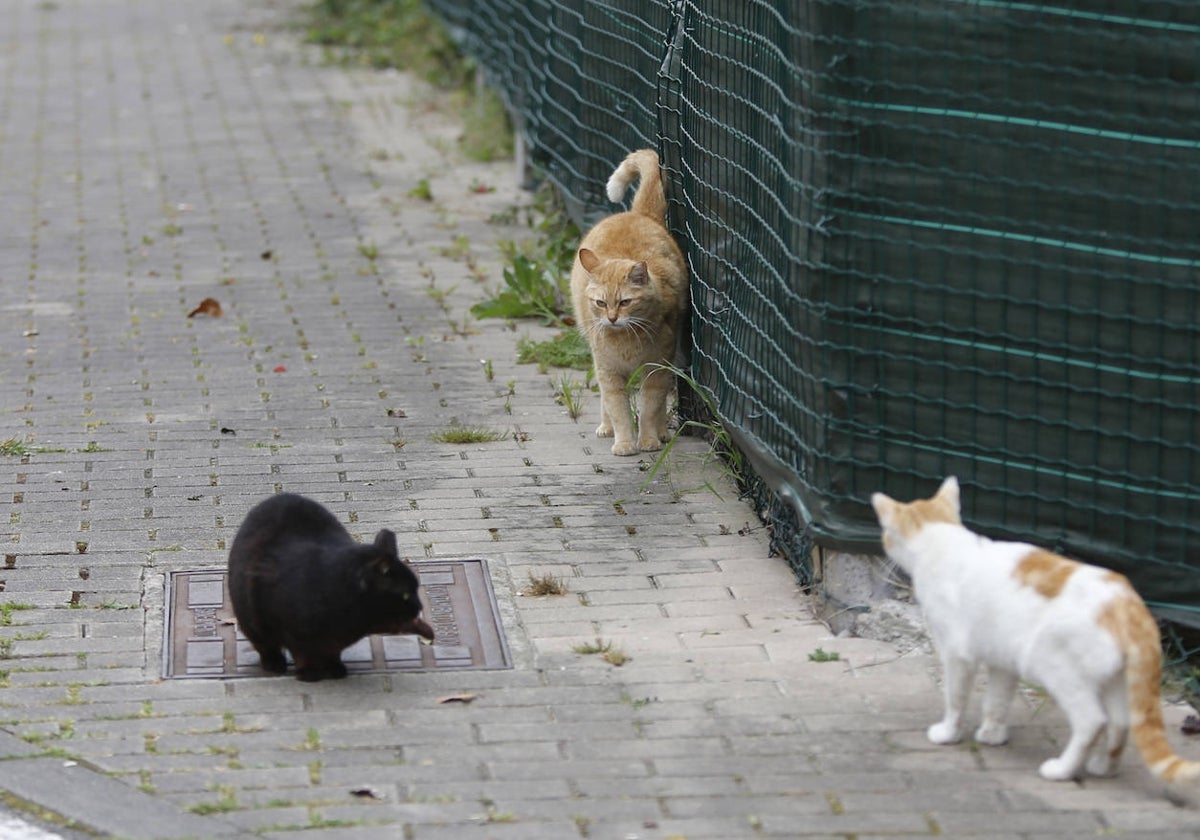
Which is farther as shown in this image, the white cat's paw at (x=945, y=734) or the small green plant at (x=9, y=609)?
the small green plant at (x=9, y=609)

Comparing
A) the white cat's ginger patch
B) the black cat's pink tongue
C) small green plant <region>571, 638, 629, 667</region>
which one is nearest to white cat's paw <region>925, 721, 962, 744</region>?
the white cat's ginger patch

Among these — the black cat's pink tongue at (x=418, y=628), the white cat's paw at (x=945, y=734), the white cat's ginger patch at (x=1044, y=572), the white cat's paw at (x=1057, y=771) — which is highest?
the white cat's ginger patch at (x=1044, y=572)

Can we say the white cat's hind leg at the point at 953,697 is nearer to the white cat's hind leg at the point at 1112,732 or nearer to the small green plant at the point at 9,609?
the white cat's hind leg at the point at 1112,732

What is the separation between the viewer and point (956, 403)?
470 cm

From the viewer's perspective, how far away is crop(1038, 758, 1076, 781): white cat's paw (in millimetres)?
4016

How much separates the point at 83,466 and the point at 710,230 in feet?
8.39

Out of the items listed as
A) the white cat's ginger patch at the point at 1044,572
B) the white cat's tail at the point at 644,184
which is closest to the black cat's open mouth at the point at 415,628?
the white cat's ginger patch at the point at 1044,572

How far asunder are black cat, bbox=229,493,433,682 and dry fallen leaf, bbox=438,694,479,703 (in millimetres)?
187

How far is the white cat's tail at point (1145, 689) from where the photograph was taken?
12.5 ft

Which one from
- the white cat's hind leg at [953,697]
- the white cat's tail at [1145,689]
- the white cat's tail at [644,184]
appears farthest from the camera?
the white cat's tail at [644,184]

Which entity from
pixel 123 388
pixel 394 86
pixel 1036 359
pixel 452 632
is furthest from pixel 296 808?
pixel 394 86

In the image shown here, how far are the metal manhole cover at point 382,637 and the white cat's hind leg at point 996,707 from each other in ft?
4.45

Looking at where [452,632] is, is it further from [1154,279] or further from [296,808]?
[1154,279]

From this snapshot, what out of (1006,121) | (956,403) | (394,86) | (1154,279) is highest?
(1006,121)
